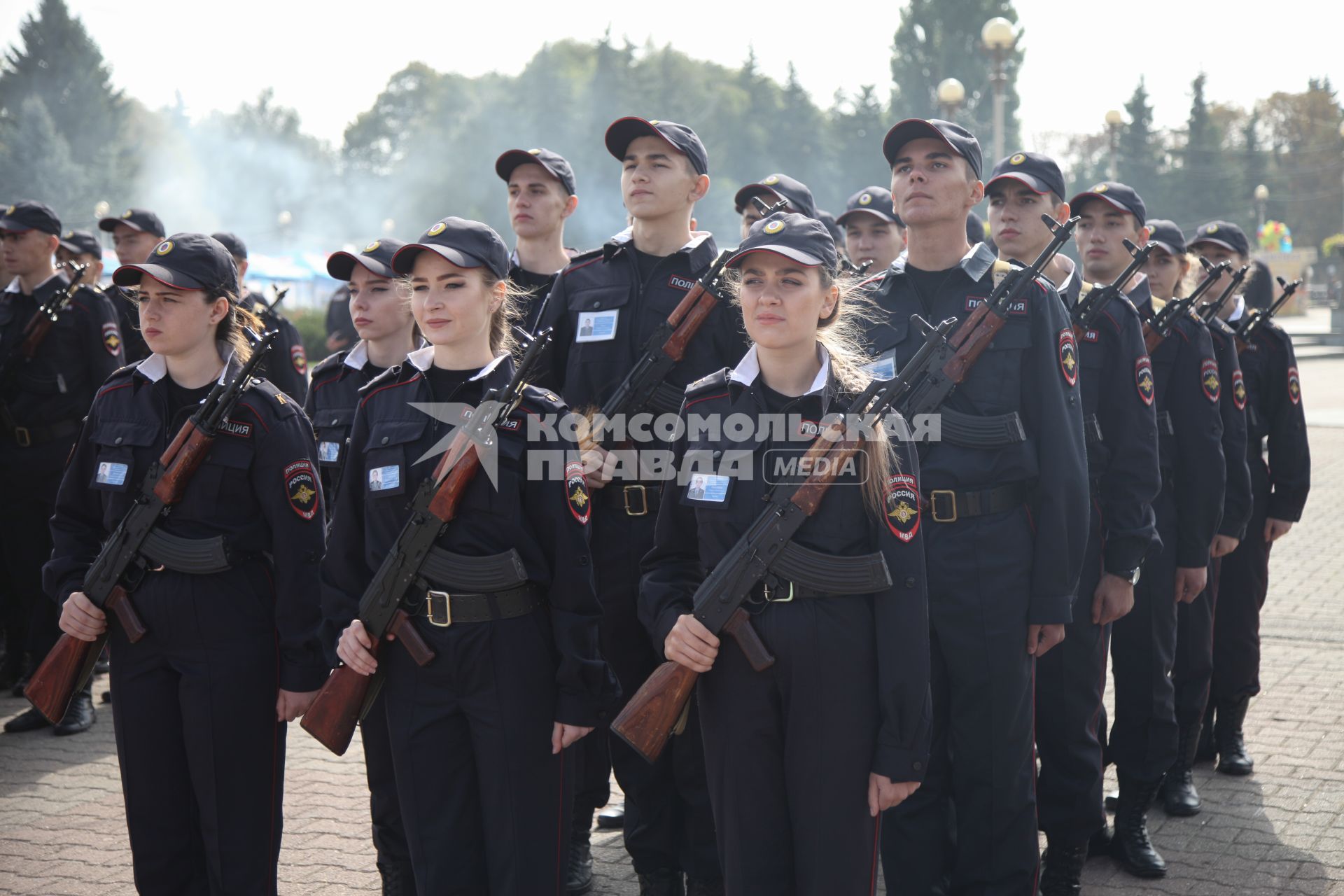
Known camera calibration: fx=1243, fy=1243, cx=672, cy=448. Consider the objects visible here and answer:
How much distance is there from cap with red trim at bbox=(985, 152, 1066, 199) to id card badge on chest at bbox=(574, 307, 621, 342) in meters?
1.54

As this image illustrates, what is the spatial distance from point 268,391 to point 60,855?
2.45 metres

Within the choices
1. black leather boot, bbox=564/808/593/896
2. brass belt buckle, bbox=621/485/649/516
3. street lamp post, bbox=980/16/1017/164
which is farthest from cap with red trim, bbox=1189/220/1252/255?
street lamp post, bbox=980/16/1017/164

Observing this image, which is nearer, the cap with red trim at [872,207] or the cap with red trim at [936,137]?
the cap with red trim at [936,137]

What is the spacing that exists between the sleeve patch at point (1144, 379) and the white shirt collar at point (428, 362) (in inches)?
95.0

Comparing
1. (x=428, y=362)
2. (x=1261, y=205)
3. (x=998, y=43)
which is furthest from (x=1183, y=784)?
(x=1261, y=205)

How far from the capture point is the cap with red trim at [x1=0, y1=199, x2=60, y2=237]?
23.4 feet

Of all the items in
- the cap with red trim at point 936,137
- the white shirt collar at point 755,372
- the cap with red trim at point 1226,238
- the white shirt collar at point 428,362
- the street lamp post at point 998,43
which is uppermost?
the street lamp post at point 998,43

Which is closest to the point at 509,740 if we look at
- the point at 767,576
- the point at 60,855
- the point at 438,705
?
the point at 438,705

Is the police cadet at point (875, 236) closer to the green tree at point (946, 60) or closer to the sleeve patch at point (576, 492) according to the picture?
the sleeve patch at point (576, 492)

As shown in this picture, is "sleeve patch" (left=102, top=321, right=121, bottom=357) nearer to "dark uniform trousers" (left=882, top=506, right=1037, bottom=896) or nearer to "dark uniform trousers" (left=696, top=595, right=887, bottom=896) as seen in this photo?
"dark uniform trousers" (left=882, top=506, right=1037, bottom=896)

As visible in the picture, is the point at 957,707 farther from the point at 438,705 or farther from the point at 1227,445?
the point at 1227,445

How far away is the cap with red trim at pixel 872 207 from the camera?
22.2ft

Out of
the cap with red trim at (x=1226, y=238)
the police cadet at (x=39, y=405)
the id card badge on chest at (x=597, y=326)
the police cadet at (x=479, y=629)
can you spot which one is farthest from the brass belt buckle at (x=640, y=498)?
the cap with red trim at (x=1226, y=238)

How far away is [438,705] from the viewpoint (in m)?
3.38
